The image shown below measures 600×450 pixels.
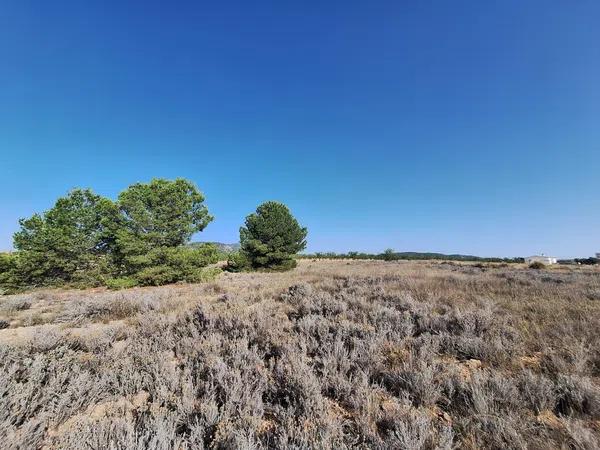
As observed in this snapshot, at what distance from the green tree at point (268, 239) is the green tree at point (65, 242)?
44.1 feet

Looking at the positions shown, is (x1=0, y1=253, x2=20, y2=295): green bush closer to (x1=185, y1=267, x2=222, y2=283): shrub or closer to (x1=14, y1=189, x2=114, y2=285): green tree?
(x1=14, y1=189, x2=114, y2=285): green tree

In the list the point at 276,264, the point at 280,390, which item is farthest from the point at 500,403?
the point at 276,264

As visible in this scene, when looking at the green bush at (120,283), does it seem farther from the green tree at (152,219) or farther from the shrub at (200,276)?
the shrub at (200,276)

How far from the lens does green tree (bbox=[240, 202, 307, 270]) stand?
94.8ft

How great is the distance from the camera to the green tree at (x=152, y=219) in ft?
53.8

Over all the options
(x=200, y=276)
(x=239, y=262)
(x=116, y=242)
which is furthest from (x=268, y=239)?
(x=116, y=242)

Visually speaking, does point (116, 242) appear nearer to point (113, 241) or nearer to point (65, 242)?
point (113, 241)

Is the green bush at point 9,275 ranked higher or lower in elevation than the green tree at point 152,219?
lower

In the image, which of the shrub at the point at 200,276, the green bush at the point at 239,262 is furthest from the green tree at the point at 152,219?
the green bush at the point at 239,262

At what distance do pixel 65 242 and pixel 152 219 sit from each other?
5.28 metres

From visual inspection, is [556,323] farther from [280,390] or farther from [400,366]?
[280,390]

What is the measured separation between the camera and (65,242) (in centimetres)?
1681

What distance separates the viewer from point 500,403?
2.75 m

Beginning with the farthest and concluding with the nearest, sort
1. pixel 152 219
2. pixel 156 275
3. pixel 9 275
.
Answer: pixel 152 219
pixel 156 275
pixel 9 275
